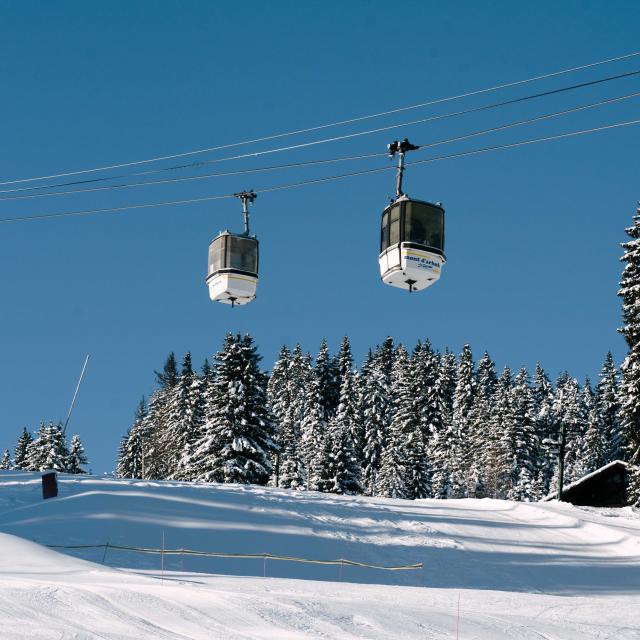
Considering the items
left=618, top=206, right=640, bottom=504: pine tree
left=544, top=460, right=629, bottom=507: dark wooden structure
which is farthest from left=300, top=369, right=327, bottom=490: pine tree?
left=618, top=206, right=640, bottom=504: pine tree

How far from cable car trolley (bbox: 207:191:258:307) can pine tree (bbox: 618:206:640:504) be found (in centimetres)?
2691

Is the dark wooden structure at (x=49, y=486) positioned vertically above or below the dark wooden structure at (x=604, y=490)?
below

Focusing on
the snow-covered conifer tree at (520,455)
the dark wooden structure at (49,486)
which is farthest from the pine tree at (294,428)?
the dark wooden structure at (49,486)

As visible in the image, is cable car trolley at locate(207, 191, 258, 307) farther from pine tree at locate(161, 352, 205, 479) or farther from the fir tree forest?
pine tree at locate(161, 352, 205, 479)

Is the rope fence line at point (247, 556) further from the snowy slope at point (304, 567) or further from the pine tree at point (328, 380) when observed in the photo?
the pine tree at point (328, 380)

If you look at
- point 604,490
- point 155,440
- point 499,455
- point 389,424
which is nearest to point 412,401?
point 389,424

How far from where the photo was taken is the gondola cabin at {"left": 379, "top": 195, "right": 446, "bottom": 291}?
749 inches

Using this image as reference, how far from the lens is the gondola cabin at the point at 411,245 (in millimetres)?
19031

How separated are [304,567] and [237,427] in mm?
33408

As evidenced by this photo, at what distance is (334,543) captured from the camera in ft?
93.8

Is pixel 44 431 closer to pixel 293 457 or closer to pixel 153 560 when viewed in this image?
pixel 293 457

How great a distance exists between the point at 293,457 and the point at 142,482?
65628mm

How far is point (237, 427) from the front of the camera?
58.8 meters

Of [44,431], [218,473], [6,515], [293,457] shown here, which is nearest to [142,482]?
[6,515]
